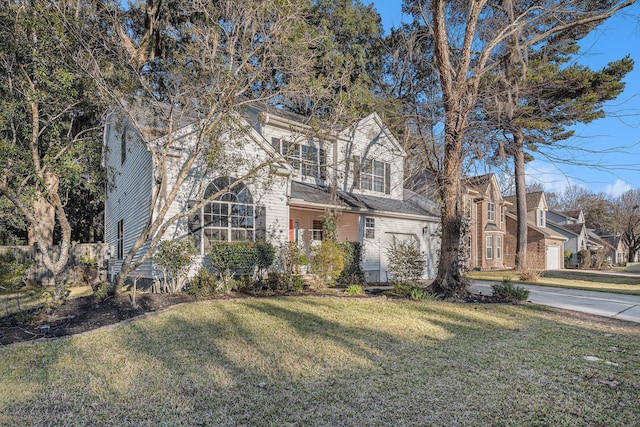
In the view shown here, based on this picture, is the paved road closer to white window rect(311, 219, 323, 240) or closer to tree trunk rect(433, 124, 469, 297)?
tree trunk rect(433, 124, 469, 297)

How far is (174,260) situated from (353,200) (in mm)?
7470

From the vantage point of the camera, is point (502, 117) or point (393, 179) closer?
point (502, 117)

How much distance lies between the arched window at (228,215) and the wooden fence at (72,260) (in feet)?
18.9

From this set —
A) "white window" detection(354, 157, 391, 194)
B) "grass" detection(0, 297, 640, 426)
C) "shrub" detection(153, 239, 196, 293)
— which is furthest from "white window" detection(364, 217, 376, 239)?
"grass" detection(0, 297, 640, 426)

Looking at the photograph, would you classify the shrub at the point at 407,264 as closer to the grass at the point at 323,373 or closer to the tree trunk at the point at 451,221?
the tree trunk at the point at 451,221

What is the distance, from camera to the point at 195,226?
1037cm

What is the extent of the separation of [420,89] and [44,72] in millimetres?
10683

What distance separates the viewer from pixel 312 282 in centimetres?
1118

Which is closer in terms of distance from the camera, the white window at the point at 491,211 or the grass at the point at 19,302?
the grass at the point at 19,302

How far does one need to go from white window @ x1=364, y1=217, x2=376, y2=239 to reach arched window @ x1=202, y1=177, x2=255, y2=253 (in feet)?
16.2

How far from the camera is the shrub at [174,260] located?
8.98 m

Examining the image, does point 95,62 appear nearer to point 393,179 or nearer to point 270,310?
point 270,310

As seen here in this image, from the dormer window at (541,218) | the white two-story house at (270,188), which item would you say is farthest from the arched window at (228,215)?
the dormer window at (541,218)

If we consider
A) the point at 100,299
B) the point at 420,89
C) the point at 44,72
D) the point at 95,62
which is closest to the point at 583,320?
the point at 420,89
